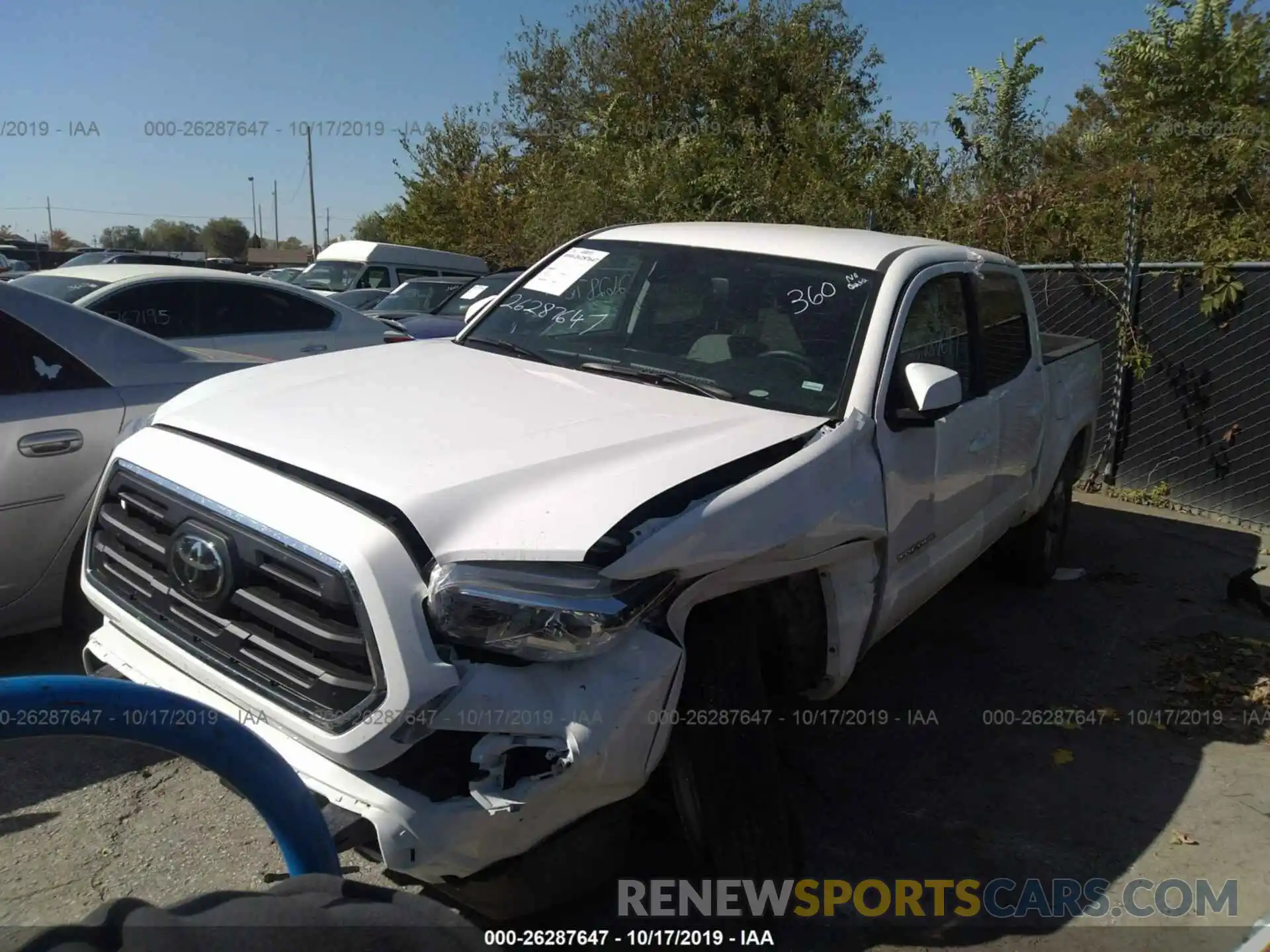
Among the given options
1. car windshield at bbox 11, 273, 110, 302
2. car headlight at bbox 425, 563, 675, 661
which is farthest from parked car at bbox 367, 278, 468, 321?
car headlight at bbox 425, 563, 675, 661

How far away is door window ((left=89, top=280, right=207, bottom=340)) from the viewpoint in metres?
6.79

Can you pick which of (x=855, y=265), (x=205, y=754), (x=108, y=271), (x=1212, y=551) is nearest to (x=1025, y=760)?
(x=855, y=265)

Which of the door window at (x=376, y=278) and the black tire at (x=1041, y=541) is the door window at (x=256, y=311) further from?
the door window at (x=376, y=278)

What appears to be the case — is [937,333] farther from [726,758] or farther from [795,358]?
[726,758]

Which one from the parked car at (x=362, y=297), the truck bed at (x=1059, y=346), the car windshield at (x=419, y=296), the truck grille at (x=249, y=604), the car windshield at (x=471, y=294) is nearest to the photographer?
the truck grille at (x=249, y=604)

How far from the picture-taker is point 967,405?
4.12m

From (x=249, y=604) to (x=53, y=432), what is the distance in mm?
1950

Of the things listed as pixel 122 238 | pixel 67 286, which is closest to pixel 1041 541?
pixel 67 286

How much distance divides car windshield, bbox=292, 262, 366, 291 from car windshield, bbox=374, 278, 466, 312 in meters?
2.97

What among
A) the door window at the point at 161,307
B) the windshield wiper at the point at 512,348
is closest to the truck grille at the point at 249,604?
the windshield wiper at the point at 512,348

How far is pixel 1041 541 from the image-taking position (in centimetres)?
591

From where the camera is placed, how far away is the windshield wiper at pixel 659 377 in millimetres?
3479

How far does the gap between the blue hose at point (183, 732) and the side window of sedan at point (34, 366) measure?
282cm

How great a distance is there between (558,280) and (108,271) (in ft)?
14.7
